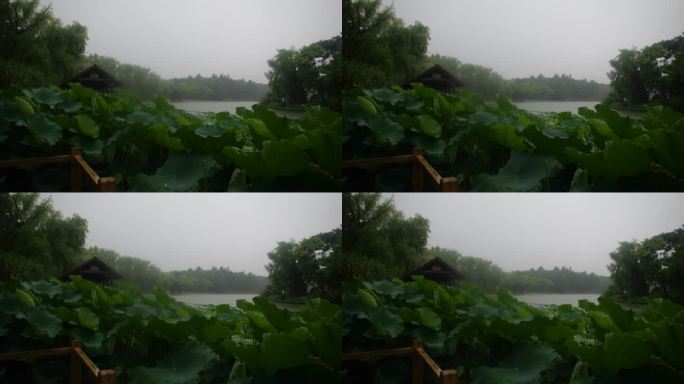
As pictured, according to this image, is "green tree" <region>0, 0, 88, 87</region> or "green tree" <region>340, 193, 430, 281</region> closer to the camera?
"green tree" <region>0, 0, 88, 87</region>

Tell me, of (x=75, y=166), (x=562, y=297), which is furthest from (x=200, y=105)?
(x=562, y=297)

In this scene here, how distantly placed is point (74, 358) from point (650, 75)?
2.62m

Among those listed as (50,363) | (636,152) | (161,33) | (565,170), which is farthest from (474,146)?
(50,363)

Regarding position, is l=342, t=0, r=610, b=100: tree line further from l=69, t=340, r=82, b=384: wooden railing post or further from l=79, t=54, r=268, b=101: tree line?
l=69, t=340, r=82, b=384: wooden railing post

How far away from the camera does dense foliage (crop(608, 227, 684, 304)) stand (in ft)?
13.2

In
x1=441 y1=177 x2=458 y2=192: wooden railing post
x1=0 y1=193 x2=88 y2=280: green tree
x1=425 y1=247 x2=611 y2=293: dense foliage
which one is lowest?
x1=425 y1=247 x2=611 y2=293: dense foliage

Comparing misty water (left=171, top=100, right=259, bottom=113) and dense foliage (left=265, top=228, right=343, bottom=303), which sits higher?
misty water (left=171, top=100, right=259, bottom=113)

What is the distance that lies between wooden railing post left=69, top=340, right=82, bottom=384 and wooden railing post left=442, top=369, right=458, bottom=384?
149 centimetres

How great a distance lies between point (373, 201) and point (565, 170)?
2.61 feet

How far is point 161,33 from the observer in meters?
4.06

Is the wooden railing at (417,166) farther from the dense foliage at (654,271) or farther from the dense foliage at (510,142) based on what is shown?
the dense foliage at (654,271)

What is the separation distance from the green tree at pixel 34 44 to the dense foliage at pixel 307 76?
31.0 inches

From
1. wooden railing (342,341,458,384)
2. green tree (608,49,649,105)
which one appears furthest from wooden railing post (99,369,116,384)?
green tree (608,49,649,105)

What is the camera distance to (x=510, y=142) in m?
4.06
